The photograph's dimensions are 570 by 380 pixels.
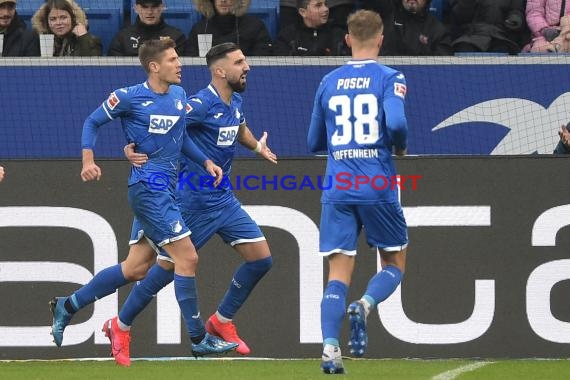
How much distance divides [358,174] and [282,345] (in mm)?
2511

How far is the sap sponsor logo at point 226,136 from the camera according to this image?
8.61 metres

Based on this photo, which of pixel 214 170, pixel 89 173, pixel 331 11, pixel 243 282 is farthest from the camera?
pixel 331 11

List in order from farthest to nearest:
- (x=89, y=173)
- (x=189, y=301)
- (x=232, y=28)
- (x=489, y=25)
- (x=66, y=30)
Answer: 1. (x=489, y=25)
2. (x=232, y=28)
3. (x=66, y=30)
4. (x=189, y=301)
5. (x=89, y=173)

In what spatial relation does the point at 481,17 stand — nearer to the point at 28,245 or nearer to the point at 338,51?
the point at 338,51

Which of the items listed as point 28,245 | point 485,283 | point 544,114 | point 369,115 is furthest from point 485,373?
point 28,245

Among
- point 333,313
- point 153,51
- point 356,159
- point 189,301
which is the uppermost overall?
point 153,51

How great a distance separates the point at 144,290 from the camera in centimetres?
862

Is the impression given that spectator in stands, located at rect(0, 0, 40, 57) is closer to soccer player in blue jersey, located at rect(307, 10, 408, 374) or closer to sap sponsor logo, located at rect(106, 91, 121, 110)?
sap sponsor logo, located at rect(106, 91, 121, 110)

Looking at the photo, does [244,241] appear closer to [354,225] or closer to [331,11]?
[354,225]

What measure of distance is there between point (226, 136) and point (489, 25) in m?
3.38

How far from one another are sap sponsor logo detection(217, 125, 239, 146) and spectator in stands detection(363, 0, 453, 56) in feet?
7.91

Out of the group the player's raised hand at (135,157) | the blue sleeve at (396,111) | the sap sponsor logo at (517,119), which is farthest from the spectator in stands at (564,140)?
the player's raised hand at (135,157)

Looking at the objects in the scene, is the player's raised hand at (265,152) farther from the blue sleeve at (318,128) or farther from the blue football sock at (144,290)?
the blue sleeve at (318,128)

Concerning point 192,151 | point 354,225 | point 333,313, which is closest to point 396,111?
point 354,225
